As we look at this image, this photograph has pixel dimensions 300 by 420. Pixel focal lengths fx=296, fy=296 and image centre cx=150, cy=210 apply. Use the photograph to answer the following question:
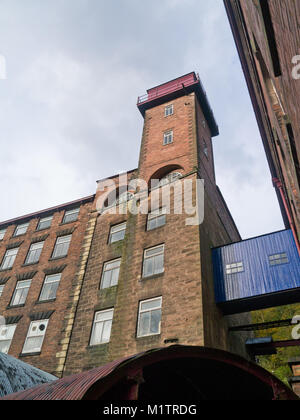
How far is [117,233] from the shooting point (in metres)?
A: 19.2

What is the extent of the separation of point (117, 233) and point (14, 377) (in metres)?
10.9

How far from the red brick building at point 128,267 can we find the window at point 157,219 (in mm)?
74

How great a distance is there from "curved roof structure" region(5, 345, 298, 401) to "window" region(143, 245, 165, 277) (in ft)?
27.1

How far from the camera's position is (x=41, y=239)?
76.1ft

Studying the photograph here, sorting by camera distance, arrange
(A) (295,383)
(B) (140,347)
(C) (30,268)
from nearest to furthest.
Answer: (A) (295,383), (B) (140,347), (C) (30,268)

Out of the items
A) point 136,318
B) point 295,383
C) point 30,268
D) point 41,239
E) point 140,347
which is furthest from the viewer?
point 41,239

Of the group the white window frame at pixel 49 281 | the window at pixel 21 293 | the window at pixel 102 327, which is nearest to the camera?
the window at pixel 102 327

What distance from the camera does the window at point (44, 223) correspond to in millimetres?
24438

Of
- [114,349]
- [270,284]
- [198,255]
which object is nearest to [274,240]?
[270,284]

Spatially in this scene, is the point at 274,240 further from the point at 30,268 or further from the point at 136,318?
the point at 30,268

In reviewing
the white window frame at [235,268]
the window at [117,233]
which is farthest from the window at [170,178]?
the white window frame at [235,268]

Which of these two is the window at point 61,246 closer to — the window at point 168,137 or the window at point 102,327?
the window at point 102,327
